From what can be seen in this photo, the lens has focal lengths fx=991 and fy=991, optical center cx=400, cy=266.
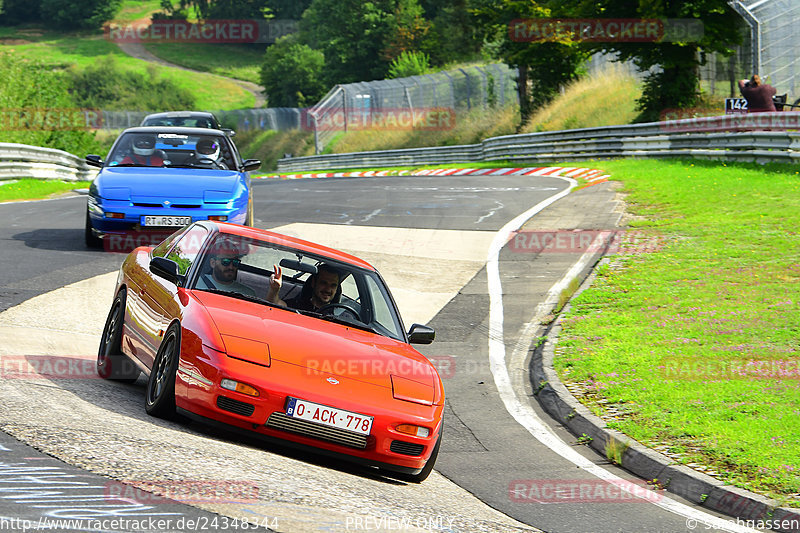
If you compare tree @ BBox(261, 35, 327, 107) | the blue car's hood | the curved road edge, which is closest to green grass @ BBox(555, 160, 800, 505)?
the curved road edge

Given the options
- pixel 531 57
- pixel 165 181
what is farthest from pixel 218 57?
pixel 165 181

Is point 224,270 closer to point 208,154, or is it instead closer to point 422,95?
point 208,154

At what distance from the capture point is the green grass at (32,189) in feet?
82.5

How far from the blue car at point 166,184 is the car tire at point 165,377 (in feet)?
22.2

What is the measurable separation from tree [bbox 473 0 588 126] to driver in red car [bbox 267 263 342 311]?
119 feet

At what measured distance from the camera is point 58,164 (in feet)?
104

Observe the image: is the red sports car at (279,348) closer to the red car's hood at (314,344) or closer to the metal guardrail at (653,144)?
the red car's hood at (314,344)

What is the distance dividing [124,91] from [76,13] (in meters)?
40.9

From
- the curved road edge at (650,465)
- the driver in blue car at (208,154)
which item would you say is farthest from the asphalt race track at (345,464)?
the driver in blue car at (208,154)

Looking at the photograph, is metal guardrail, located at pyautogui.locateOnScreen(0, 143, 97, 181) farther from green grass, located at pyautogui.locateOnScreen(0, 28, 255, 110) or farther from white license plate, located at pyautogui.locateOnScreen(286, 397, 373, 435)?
green grass, located at pyautogui.locateOnScreen(0, 28, 255, 110)

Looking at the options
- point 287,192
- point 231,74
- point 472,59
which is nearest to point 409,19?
point 472,59

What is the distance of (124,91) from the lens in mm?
113000

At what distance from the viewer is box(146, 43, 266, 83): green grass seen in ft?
452

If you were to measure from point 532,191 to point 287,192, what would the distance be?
21.2ft
